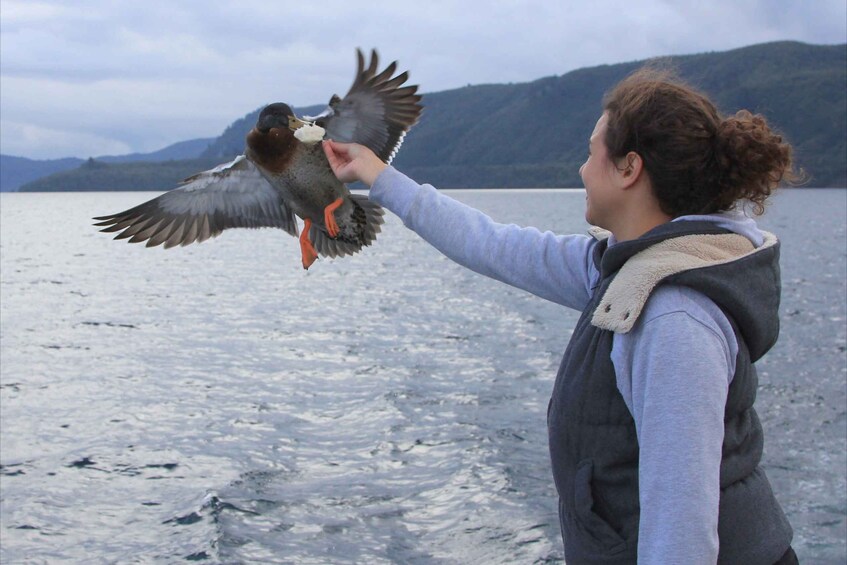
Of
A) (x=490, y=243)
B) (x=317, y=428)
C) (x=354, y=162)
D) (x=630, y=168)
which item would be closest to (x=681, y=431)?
(x=630, y=168)

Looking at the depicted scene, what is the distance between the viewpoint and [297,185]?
4551mm

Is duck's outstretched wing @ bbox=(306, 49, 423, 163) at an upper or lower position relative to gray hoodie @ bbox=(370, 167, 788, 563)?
upper

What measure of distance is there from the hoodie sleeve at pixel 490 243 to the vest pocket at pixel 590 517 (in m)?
0.80

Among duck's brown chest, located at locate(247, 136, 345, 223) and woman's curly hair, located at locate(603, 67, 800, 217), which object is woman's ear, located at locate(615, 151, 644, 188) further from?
duck's brown chest, located at locate(247, 136, 345, 223)

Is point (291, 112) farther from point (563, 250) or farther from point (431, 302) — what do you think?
point (431, 302)

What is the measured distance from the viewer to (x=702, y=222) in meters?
2.40

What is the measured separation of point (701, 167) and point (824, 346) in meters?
20.0

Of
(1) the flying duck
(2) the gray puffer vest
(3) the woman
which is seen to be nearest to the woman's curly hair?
(3) the woman

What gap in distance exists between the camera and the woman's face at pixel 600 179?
2.54m

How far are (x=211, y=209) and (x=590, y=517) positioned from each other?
3.77 meters

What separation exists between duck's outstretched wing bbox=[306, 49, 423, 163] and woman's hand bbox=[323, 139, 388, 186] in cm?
94

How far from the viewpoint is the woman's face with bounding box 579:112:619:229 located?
2541 mm

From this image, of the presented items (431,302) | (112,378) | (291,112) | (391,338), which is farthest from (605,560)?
(431,302)

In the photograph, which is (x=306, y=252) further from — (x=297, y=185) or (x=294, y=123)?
(x=294, y=123)
